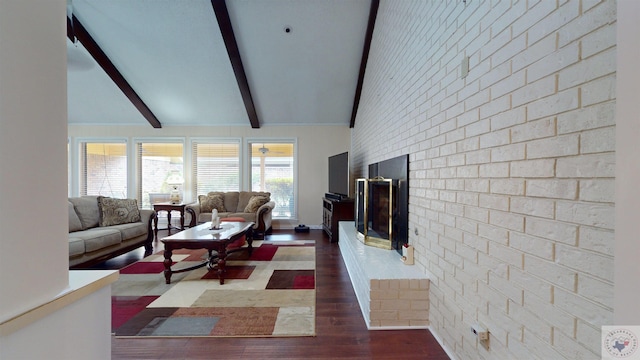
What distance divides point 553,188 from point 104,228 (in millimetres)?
4546

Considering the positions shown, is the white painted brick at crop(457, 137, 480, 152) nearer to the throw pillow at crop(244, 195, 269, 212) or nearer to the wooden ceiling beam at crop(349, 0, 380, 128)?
the wooden ceiling beam at crop(349, 0, 380, 128)

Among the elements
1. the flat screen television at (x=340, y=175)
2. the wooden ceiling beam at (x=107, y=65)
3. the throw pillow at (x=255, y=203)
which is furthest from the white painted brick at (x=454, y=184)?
the wooden ceiling beam at (x=107, y=65)

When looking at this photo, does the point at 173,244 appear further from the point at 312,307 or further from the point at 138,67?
the point at 138,67

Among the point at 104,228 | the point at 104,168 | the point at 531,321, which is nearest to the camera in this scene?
the point at 531,321

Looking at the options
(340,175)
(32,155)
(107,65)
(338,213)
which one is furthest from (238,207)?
(32,155)

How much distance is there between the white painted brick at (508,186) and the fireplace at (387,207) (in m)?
1.13

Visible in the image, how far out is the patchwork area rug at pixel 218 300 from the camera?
6.34 ft

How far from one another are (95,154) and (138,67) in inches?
114

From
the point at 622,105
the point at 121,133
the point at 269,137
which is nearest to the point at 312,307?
the point at 622,105

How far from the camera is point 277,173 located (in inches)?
236

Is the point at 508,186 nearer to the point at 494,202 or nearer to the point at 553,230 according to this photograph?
the point at 494,202

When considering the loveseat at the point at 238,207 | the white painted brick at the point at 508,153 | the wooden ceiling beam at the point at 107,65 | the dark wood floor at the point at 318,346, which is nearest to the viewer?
the white painted brick at the point at 508,153

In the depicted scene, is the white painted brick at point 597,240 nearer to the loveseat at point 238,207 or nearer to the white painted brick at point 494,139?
the white painted brick at point 494,139

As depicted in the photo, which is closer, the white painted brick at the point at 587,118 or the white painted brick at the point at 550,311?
the white painted brick at the point at 587,118
